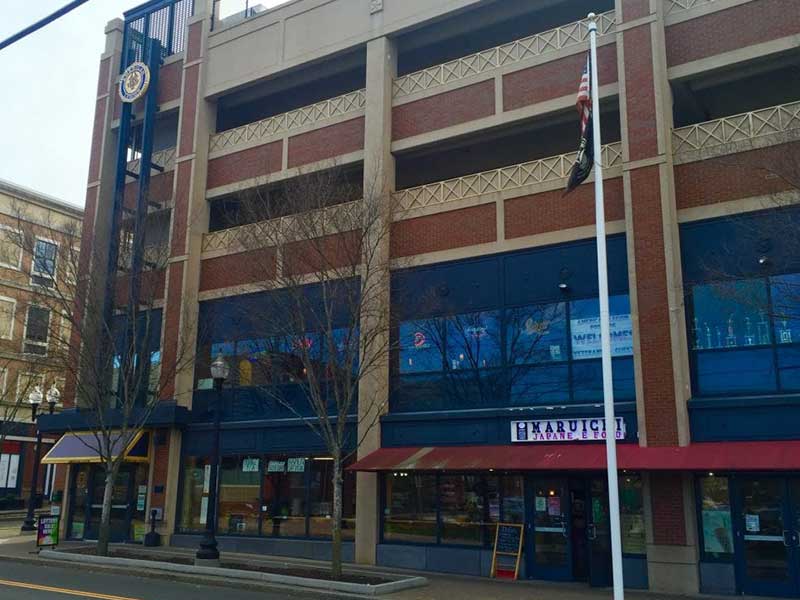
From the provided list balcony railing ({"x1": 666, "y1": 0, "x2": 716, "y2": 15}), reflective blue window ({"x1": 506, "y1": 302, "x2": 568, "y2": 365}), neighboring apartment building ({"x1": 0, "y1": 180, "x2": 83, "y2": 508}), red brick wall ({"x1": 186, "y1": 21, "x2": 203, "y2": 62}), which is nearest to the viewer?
balcony railing ({"x1": 666, "y1": 0, "x2": 716, "y2": 15})

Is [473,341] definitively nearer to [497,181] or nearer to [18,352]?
[497,181]

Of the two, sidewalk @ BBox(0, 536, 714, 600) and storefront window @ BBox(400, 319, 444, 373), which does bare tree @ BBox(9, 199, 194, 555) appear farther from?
storefront window @ BBox(400, 319, 444, 373)

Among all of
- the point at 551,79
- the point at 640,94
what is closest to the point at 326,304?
the point at 551,79

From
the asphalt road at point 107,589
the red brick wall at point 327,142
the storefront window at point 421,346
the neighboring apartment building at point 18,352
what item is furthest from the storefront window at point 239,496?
the neighboring apartment building at point 18,352

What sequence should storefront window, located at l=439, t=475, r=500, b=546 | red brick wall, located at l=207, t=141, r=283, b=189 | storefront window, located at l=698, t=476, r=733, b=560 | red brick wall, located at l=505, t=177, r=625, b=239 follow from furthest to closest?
red brick wall, located at l=207, t=141, r=283, b=189
red brick wall, located at l=505, t=177, r=625, b=239
storefront window, located at l=439, t=475, r=500, b=546
storefront window, located at l=698, t=476, r=733, b=560

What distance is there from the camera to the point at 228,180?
1034 inches

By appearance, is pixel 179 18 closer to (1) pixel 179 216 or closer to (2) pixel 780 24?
(1) pixel 179 216

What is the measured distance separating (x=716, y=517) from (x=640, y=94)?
9.82 metres

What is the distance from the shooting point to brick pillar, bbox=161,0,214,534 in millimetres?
24375

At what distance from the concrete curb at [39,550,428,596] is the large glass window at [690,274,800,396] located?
7.76 m

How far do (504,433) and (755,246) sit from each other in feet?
23.3

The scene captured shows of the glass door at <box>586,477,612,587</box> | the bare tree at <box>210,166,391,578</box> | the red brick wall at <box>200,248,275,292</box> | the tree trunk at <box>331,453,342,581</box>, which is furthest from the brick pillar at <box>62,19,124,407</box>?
the glass door at <box>586,477,612,587</box>

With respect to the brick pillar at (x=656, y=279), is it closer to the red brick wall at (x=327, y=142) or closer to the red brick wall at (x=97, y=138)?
the red brick wall at (x=327, y=142)

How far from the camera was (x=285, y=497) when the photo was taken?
22.4 meters
